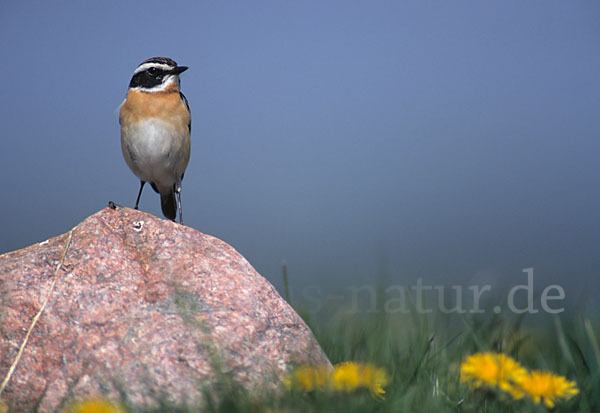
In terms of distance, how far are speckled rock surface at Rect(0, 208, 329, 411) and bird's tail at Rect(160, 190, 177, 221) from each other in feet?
9.94

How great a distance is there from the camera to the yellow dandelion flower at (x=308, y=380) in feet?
9.28

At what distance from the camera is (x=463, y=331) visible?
395cm

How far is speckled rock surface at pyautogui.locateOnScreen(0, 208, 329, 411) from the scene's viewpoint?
10.4ft

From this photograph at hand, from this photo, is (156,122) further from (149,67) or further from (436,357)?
(436,357)

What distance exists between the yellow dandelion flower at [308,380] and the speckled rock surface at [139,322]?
16 cm

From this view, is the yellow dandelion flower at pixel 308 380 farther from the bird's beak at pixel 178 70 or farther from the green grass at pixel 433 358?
the bird's beak at pixel 178 70

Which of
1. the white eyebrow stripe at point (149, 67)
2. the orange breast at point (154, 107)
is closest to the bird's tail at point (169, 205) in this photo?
the orange breast at point (154, 107)

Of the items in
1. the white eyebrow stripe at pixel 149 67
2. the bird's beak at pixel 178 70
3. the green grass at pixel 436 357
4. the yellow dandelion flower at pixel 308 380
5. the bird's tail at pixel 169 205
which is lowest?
the green grass at pixel 436 357

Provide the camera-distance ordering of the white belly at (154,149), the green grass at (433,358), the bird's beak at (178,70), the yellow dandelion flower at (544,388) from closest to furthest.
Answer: the yellow dandelion flower at (544,388)
the green grass at (433,358)
the white belly at (154,149)
the bird's beak at (178,70)

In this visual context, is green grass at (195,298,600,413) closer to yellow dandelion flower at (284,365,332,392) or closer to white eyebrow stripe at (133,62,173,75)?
yellow dandelion flower at (284,365,332,392)

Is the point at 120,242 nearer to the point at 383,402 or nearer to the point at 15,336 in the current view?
the point at 15,336

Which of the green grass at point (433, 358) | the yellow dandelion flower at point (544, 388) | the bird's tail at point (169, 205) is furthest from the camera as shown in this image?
the bird's tail at point (169, 205)

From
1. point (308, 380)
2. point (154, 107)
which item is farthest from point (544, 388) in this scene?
point (154, 107)

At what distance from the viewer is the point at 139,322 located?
11.1ft
